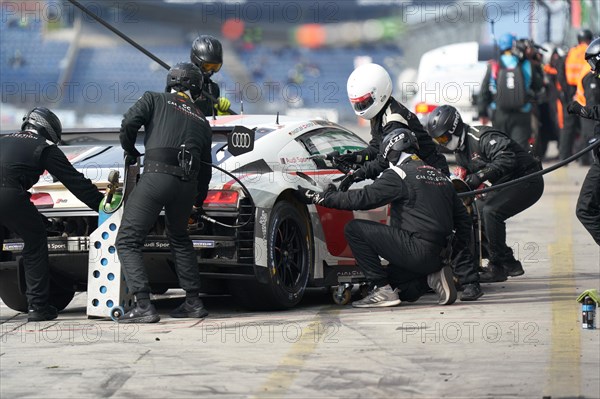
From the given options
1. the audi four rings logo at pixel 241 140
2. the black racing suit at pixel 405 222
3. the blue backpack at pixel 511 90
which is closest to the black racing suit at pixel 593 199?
the black racing suit at pixel 405 222

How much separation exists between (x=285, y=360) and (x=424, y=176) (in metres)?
2.51

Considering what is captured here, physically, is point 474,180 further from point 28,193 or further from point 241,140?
point 28,193

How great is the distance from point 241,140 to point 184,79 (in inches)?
24.5

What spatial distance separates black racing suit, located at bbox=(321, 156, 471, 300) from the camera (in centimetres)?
952

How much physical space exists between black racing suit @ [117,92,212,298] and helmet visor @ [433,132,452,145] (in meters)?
2.18

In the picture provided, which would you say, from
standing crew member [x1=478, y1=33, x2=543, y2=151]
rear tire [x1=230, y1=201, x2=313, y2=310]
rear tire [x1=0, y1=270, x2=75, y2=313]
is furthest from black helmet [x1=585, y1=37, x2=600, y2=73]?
standing crew member [x1=478, y1=33, x2=543, y2=151]

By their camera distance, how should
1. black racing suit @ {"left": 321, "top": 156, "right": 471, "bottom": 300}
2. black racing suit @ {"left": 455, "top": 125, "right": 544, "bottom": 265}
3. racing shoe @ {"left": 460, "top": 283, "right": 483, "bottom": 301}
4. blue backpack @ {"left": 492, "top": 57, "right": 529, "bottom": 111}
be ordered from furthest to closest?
blue backpack @ {"left": 492, "top": 57, "right": 529, "bottom": 111} → black racing suit @ {"left": 455, "top": 125, "right": 544, "bottom": 265} → racing shoe @ {"left": 460, "top": 283, "right": 483, "bottom": 301} → black racing suit @ {"left": 321, "top": 156, "right": 471, "bottom": 300}

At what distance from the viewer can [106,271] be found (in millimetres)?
9188

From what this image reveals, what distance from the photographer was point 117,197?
9.26 m

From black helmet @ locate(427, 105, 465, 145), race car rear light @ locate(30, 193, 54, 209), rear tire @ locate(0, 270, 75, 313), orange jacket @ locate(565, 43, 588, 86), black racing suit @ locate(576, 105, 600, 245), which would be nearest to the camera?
race car rear light @ locate(30, 193, 54, 209)

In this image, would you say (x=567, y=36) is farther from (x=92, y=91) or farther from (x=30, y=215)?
(x=92, y=91)

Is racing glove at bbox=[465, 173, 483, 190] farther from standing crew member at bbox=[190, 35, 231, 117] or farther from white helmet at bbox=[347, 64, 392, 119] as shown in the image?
standing crew member at bbox=[190, 35, 231, 117]

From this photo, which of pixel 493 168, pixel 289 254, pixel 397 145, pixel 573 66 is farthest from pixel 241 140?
pixel 573 66

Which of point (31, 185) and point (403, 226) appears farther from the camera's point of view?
point (403, 226)
